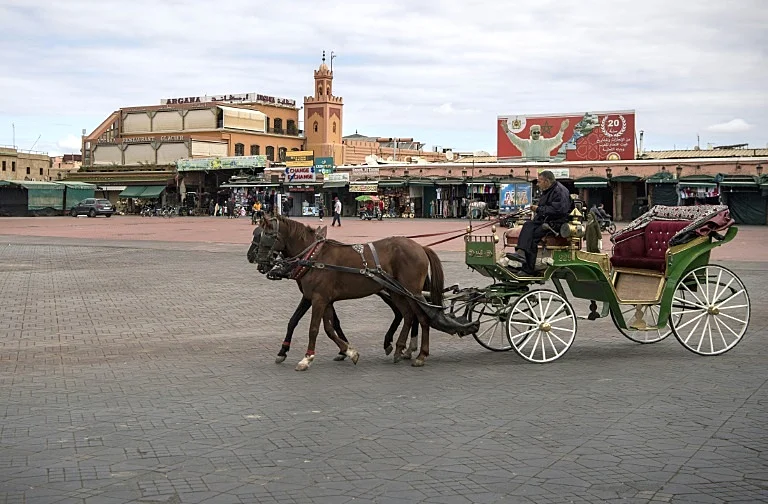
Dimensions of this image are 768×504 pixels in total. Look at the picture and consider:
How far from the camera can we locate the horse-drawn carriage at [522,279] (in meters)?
9.35

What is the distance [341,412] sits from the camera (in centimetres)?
718

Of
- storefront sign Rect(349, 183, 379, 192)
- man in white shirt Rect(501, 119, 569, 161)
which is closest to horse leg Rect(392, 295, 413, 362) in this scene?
storefront sign Rect(349, 183, 379, 192)

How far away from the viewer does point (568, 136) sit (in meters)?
59.2

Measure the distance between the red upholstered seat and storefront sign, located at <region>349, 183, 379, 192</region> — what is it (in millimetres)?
49772

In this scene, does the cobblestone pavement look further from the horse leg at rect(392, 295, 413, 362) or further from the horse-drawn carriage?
the horse-drawn carriage

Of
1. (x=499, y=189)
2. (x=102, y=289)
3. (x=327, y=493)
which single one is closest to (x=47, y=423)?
(x=327, y=493)

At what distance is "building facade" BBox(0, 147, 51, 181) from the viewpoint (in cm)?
8256

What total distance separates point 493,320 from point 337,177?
173 feet

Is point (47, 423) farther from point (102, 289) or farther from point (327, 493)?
point (102, 289)

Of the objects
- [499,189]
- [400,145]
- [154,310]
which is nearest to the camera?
[154,310]

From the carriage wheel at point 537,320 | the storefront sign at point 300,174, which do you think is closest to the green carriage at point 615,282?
A: the carriage wheel at point 537,320

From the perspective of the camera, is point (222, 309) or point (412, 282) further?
point (222, 309)

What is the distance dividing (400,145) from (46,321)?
91.1 meters

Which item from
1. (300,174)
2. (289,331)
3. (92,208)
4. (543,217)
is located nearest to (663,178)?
(300,174)
